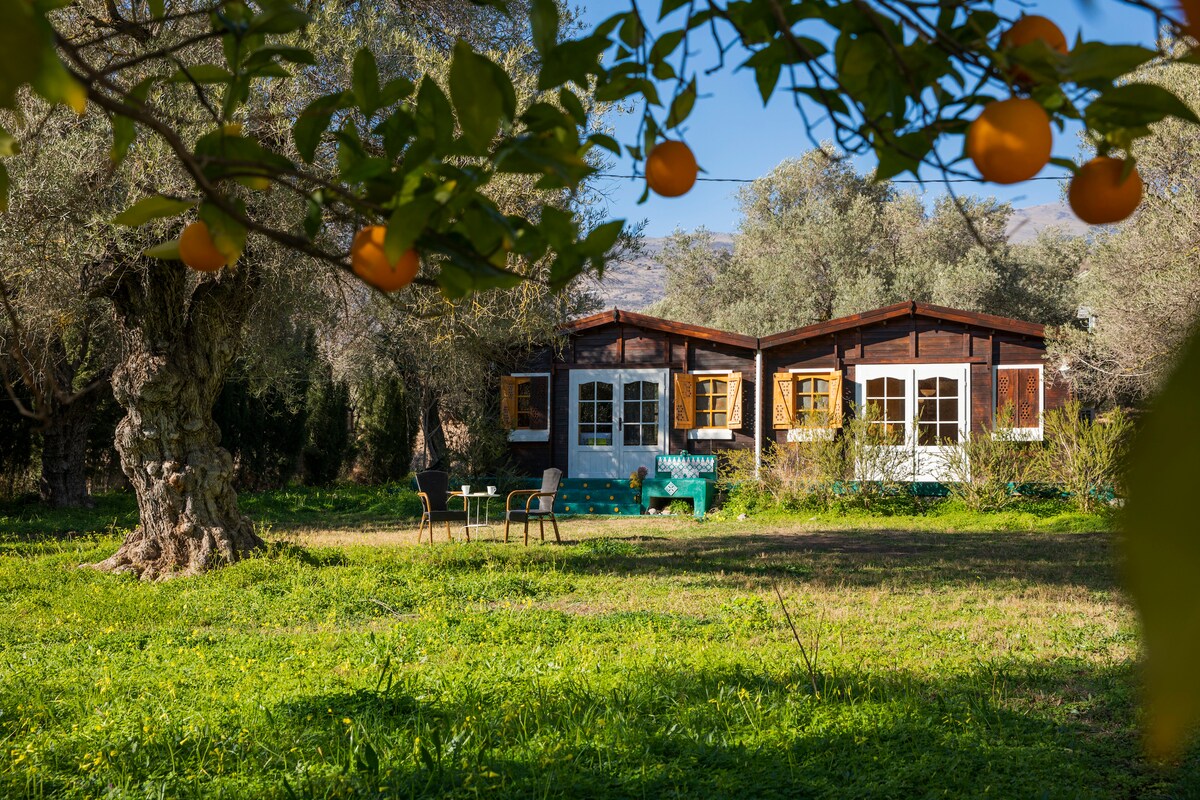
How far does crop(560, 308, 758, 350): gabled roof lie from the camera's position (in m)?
15.9

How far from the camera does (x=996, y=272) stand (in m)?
23.7

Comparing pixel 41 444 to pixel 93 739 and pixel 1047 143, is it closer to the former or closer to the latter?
pixel 93 739

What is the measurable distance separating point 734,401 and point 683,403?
83cm

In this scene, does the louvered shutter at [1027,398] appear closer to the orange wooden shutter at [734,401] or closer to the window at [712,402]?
the orange wooden shutter at [734,401]

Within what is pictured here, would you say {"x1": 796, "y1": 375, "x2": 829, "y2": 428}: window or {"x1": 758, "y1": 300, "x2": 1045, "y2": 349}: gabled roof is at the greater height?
{"x1": 758, "y1": 300, "x2": 1045, "y2": 349}: gabled roof

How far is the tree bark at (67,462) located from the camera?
521 inches

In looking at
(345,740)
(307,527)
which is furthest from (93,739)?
(307,527)

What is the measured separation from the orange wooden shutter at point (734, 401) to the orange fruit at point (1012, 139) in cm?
1514

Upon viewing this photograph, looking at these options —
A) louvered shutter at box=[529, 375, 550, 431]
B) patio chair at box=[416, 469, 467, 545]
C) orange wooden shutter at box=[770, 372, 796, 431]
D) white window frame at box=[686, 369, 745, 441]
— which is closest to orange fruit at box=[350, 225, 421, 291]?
patio chair at box=[416, 469, 467, 545]

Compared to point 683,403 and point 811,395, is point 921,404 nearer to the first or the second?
point 811,395

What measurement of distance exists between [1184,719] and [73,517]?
14.0 m

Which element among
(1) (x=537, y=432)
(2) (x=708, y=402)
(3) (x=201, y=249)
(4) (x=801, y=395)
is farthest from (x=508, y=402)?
(3) (x=201, y=249)

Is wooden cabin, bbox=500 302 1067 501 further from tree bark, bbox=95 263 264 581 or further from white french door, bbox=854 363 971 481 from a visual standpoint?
tree bark, bbox=95 263 264 581

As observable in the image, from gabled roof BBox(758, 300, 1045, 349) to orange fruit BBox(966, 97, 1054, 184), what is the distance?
14.7 m
